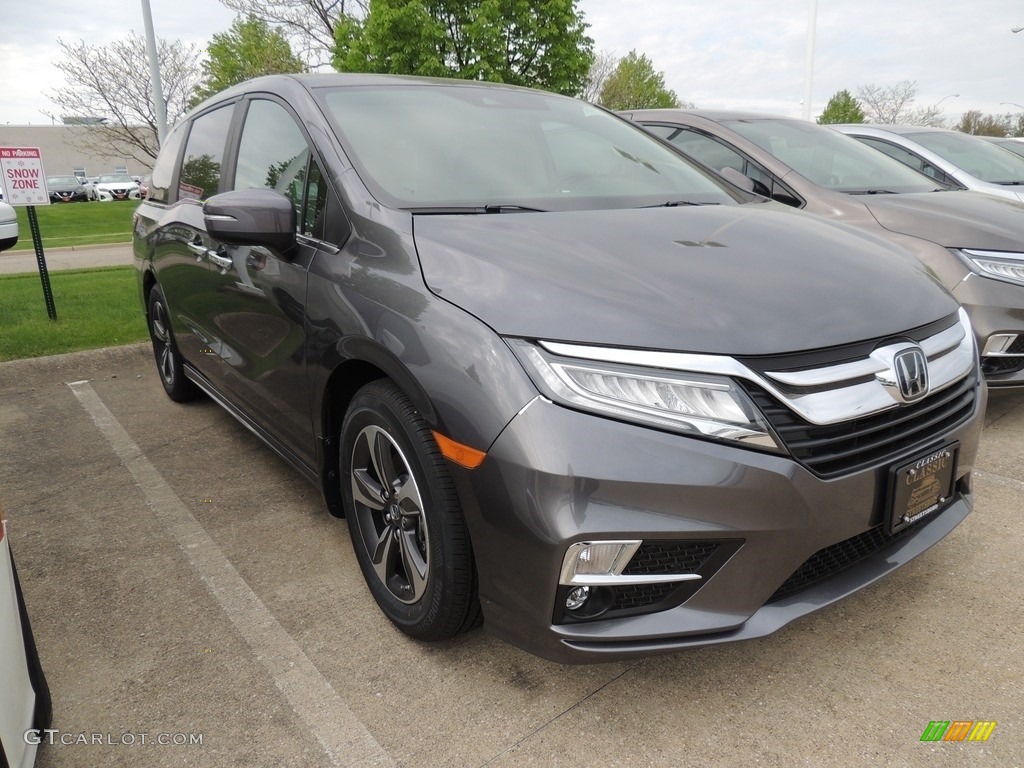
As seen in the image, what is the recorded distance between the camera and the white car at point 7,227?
2205 mm

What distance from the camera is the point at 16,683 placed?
1.61m

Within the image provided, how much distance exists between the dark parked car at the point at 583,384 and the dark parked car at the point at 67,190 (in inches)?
1591

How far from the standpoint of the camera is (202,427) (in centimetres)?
Answer: 418

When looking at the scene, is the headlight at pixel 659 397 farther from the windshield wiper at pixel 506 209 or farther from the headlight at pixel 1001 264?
the headlight at pixel 1001 264

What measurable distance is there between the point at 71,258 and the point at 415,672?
44.4ft

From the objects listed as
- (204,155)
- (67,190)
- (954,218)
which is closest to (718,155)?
(954,218)

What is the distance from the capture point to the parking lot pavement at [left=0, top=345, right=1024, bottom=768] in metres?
1.85

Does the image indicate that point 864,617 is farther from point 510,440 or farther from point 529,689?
point 510,440

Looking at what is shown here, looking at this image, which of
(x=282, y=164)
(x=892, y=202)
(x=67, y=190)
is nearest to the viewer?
(x=282, y=164)

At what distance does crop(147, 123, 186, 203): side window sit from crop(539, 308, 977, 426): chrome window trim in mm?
3139

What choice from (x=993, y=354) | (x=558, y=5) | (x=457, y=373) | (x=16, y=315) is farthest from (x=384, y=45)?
(x=457, y=373)

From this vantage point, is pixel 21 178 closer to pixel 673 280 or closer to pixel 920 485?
pixel 673 280

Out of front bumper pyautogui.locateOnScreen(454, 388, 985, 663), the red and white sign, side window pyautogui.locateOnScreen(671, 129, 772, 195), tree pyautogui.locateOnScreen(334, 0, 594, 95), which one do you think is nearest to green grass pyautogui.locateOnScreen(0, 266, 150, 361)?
the red and white sign

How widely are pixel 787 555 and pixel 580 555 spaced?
0.48 metres
